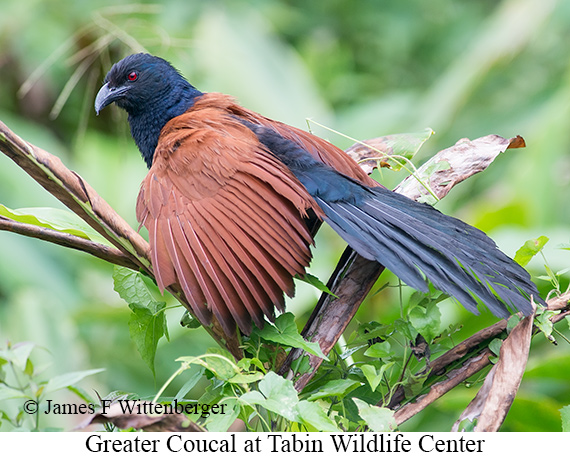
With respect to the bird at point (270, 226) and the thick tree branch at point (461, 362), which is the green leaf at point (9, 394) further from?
the thick tree branch at point (461, 362)

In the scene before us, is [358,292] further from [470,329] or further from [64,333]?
[64,333]

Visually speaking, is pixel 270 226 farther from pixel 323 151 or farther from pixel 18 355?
pixel 18 355

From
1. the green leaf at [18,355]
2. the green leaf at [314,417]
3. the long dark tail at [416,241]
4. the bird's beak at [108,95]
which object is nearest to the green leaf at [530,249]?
the long dark tail at [416,241]

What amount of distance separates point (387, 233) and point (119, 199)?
7.32 ft

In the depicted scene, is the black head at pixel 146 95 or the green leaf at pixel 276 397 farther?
the black head at pixel 146 95

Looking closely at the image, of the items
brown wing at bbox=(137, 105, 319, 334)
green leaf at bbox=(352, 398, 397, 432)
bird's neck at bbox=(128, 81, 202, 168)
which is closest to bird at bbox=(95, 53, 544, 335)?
brown wing at bbox=(137, 105, 319, 334)

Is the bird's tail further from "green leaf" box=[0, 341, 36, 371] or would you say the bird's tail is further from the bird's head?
the bird's head

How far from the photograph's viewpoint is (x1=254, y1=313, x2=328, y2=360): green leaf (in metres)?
1.07

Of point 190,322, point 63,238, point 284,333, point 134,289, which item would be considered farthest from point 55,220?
point 284,333

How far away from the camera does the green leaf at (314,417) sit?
3.03ft

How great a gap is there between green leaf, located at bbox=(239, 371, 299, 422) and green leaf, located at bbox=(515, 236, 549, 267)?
566mm

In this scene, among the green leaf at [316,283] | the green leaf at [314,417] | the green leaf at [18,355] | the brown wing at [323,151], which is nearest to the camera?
the green leaf at [314,417]

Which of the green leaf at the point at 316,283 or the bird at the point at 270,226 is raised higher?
the bird at the point at 270,226

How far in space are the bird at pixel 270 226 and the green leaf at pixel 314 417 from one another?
0.21 meters
